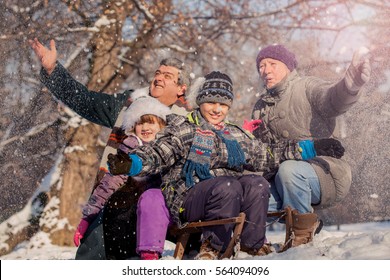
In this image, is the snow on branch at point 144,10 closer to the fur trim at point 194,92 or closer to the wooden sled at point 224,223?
the fur trim at point 194,92

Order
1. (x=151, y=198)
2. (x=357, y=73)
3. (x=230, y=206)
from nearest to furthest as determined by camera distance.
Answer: (x=230, y=206), (x=151, y=198), (x=357, y=73)

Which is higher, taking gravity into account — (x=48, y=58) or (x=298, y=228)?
(x=48, y=58)

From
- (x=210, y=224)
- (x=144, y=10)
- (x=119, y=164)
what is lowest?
(x=210, y=224)

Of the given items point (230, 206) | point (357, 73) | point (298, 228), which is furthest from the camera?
point (357, 73)

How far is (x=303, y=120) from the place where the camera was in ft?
10.9

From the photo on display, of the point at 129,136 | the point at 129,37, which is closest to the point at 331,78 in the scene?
the point at 129,136

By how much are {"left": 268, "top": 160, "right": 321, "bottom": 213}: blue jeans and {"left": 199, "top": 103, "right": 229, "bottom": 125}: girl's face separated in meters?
0.40

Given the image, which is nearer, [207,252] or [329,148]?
[207,252]

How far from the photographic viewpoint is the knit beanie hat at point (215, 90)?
9.51 feet

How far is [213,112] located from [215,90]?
0.11m

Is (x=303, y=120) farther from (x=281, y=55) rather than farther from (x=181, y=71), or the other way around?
(x=181, y=71)

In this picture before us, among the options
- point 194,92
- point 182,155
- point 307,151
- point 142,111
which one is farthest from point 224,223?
point 142,111

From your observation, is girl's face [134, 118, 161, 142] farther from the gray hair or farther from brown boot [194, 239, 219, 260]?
brown boot [194, 239, 219, 260]
